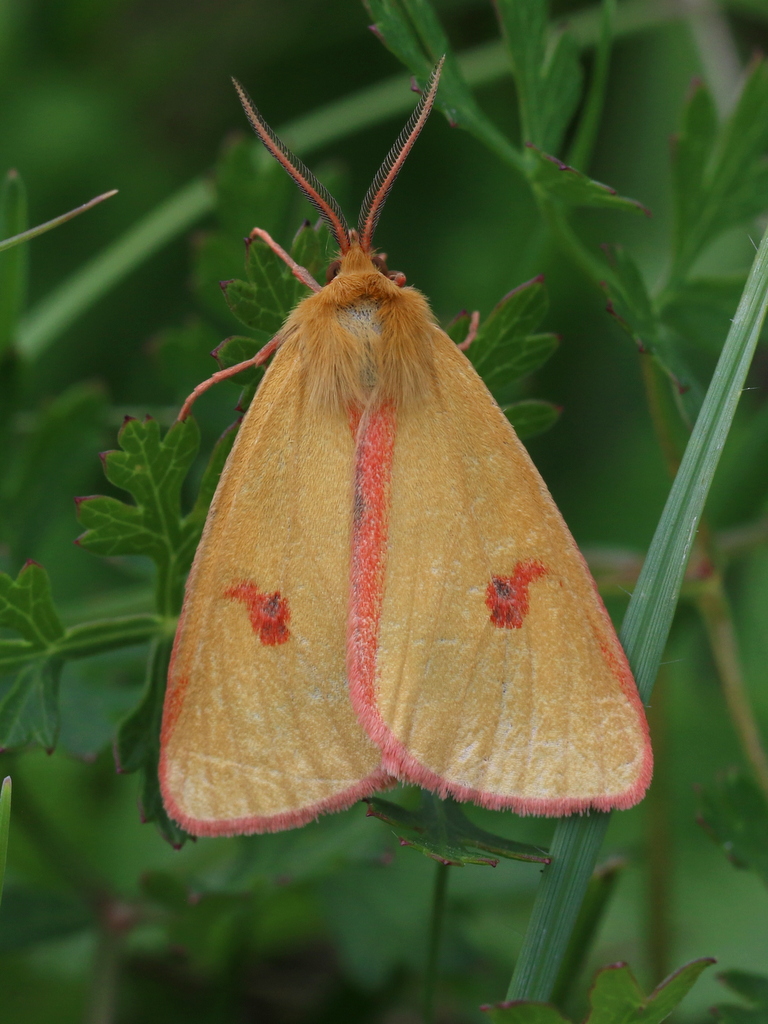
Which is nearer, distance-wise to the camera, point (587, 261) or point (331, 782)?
point (331, 782)

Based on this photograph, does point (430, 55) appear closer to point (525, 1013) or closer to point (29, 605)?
point (29, 605)

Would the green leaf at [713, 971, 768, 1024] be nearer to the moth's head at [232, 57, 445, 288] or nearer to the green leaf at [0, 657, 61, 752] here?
the green leaf at [0, 657, 61, 752]

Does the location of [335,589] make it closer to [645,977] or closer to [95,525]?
[95,525]

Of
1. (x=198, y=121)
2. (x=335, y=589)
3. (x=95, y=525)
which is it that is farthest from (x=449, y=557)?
(x=198, y=121)

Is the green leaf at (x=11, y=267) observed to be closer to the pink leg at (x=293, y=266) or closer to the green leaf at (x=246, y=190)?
the green leaf at (x=246, y=190)

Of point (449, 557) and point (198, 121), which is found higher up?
point (198, 121)
